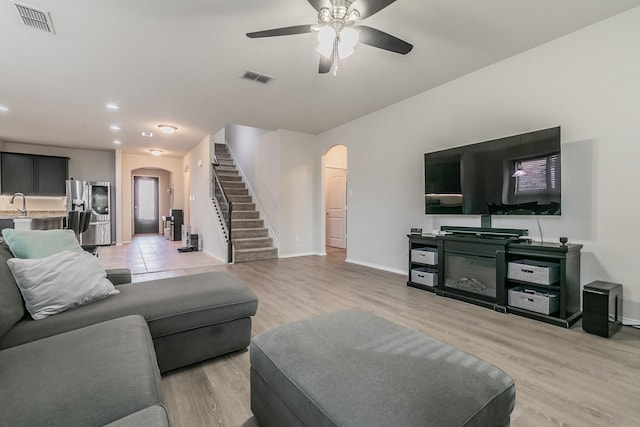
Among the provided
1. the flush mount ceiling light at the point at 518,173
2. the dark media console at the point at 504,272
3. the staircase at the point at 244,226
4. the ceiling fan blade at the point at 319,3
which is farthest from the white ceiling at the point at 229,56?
the staircase at the point at 244,226

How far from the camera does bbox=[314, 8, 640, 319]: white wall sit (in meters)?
2.62

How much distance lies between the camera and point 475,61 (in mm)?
3457

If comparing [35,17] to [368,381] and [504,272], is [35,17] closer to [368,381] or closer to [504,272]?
[368,381]

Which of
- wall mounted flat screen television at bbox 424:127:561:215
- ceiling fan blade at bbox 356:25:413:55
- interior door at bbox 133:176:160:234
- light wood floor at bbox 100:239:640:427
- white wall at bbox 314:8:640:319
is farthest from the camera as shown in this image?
interior door at bbox 133:176:160:234

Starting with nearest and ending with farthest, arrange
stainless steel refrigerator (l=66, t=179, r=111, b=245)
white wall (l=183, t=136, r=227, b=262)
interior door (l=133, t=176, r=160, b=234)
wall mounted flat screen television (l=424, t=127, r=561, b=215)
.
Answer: wall mounted flat screen television (l=424, t=127, r=561, b=215), white wall (l=183, t=136, r=227, b=262), stainless steel refrigerator (l=66, t=179, r=111, b=245), interior door (l=133, t=176, r=160, b=234)

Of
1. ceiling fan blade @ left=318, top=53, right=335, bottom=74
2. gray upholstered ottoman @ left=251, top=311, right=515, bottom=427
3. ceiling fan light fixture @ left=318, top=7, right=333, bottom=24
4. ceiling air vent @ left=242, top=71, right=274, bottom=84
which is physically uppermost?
ceiling air vent @ left=242, top=71, right=274, bottom=84

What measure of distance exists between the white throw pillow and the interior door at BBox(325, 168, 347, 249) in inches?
→ 252

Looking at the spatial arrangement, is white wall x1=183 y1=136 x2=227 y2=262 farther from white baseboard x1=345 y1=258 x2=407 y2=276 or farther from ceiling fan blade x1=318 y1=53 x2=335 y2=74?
ceiling fan blade x1=318 y1=53 x2=335 y2=74

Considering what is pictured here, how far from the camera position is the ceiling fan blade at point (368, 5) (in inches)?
81.3

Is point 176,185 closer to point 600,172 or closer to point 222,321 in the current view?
point 222,321

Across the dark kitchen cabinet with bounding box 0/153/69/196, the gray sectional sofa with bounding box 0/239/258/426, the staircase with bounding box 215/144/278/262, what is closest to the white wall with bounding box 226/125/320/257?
the staircase with bounding box 215/144/278/262

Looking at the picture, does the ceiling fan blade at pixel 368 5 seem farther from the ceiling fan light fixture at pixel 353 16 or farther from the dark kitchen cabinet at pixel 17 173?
the dark kitchen cabinet at pixel 17 173

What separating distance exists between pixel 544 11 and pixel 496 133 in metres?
1.27

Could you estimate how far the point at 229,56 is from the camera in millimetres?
3324
